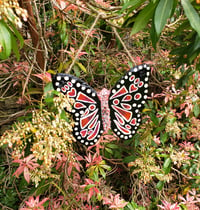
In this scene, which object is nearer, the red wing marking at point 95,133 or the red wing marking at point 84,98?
the red wing marking at point 84,98

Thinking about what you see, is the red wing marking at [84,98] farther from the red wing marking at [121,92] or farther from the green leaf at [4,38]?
the green leaf at [4,38]

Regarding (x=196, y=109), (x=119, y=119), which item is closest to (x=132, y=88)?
(x=119, y=119)

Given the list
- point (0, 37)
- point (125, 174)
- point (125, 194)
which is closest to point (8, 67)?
point (0, 37)

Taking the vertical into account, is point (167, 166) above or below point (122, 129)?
below

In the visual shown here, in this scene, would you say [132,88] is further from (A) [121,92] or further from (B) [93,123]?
(B) [93,123]

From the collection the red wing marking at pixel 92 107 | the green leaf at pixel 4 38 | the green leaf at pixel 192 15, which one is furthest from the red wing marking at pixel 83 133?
the green leaf at pixel 192 15

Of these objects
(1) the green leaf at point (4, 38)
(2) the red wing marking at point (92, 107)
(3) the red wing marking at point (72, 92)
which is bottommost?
(2) the red wing marking at point (92, 107)

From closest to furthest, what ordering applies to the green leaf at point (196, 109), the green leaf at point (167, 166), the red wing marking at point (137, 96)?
the red wing marking at point (137, 96) < the green leaf at point (167, 166) < the green leaf at point (196, 109)

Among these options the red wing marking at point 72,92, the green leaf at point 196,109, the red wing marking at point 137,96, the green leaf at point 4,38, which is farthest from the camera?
the green leaf at point 196,109
